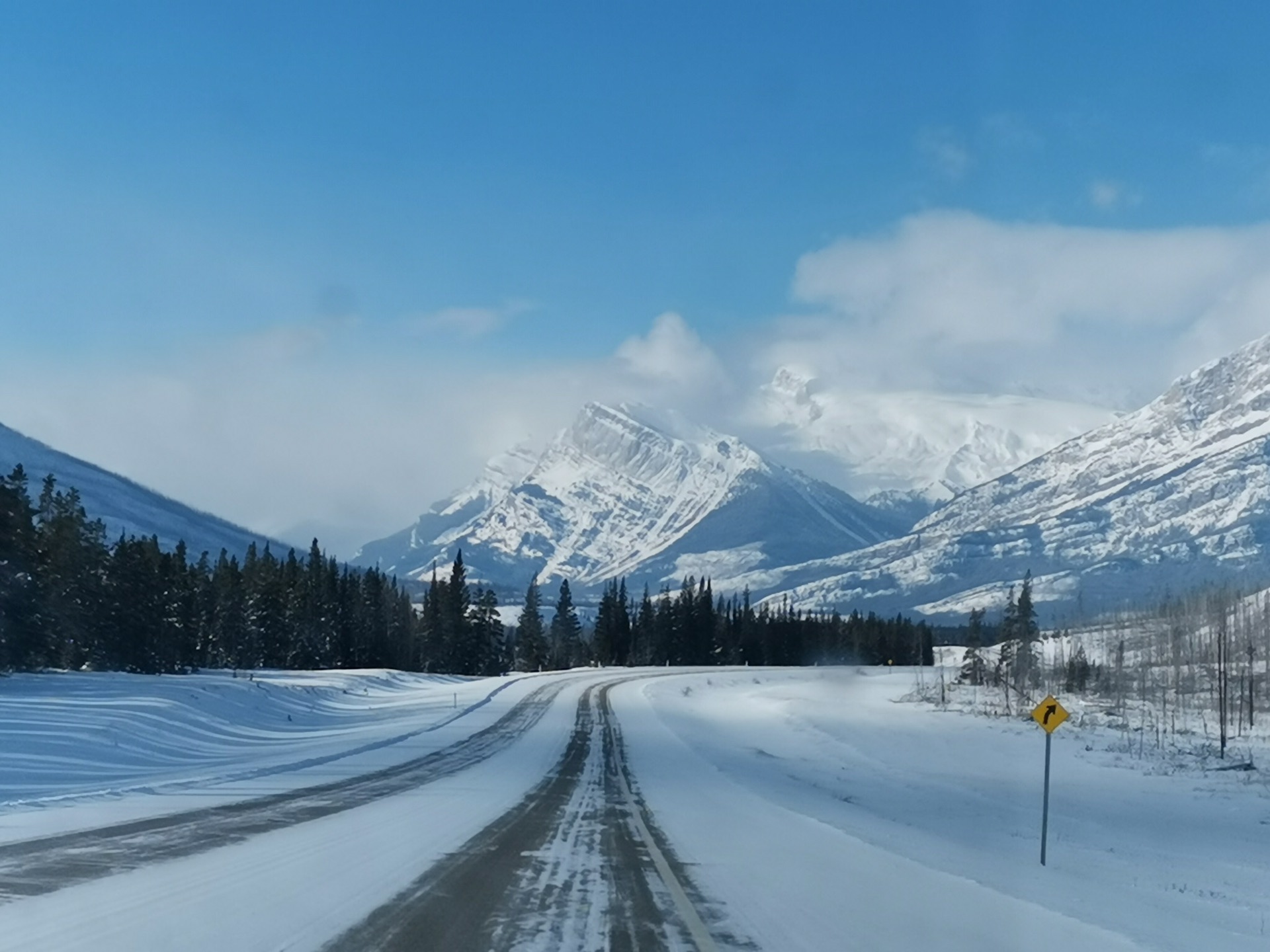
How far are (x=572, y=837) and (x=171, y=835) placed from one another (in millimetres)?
5127

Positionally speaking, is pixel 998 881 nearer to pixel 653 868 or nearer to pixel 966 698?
pixel 653 868

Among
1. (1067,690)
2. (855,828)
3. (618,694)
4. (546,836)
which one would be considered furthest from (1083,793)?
(1067,690)

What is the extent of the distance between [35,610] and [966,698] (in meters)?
56.1

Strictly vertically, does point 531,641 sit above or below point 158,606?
below

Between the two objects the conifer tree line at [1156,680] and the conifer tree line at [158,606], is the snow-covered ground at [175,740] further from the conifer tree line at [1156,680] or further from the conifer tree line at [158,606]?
the conifer tree line at [1156,680]

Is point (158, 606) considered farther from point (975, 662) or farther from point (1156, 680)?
point (1156, 680)

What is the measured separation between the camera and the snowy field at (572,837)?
993 centimetres

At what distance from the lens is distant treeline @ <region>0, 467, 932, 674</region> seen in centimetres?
5822

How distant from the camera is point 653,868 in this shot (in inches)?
519

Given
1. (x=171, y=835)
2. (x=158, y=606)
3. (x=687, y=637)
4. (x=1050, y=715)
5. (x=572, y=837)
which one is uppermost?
(x=158, y=606)

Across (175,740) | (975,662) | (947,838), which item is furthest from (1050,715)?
(975,662)

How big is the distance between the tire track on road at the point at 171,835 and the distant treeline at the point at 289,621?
36709 mm

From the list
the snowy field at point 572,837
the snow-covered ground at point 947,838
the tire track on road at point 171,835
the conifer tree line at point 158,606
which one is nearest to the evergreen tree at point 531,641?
the conifer tree line at point 158,606

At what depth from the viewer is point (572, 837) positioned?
1577cm
